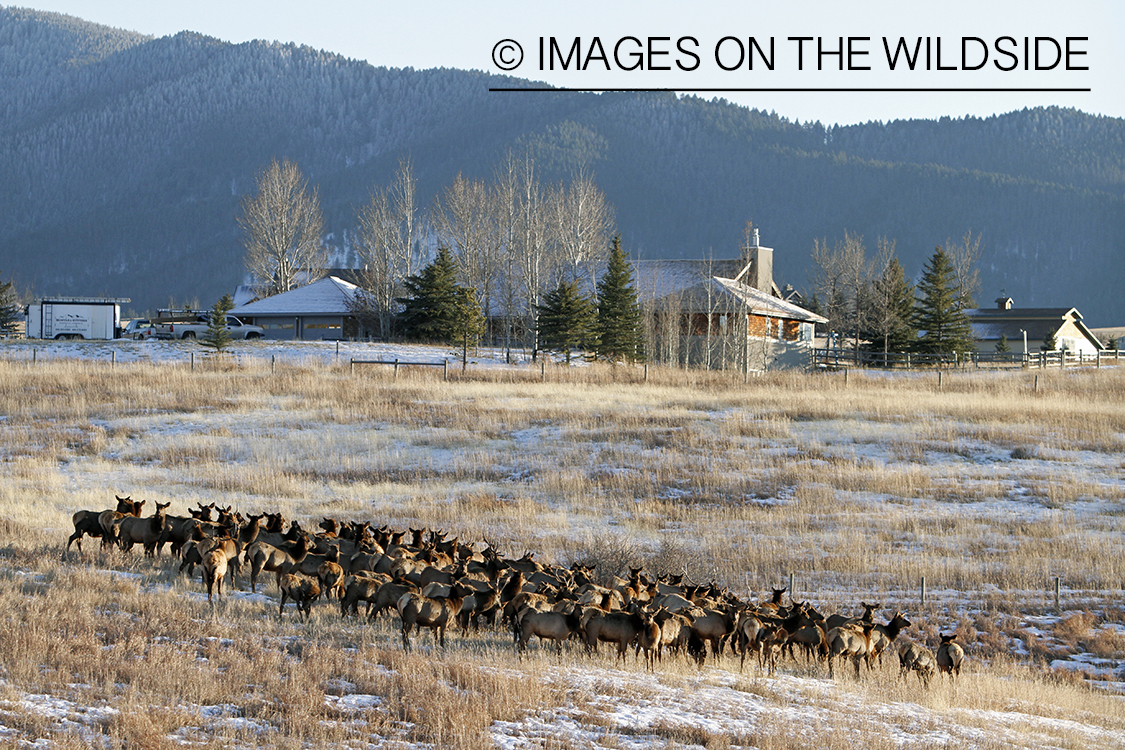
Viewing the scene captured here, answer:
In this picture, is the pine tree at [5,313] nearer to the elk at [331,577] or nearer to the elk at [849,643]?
the elk at [331,577]

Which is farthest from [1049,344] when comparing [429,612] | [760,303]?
[429,612]

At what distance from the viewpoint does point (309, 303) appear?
6762 centimetres

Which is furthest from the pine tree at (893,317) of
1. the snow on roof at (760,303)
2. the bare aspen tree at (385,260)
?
the bare aspen tree at (385,260)

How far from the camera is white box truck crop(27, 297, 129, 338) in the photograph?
56.9m

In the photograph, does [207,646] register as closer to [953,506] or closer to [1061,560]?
[1061,560]

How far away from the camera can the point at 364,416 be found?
1266 inches

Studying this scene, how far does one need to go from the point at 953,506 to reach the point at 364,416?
1806 cm

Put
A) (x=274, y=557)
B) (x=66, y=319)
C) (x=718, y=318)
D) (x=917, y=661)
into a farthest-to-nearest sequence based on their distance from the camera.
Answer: (x=718, y=318)
(x=66, y=319)
(x=274, y=557)
(x=917, y=661)

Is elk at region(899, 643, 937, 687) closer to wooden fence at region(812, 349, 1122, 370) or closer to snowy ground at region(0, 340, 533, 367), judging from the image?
snowy ground at region(0, 340, 533, 367)

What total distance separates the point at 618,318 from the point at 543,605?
41.5 m

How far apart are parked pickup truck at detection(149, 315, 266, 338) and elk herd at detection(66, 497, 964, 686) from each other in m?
49.4

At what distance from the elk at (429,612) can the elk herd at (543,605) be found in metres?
0.01

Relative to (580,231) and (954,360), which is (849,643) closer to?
(954,360)

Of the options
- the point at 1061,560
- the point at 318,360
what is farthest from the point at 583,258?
the point at 1061,560
